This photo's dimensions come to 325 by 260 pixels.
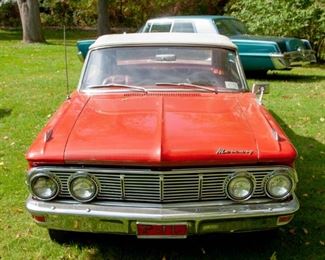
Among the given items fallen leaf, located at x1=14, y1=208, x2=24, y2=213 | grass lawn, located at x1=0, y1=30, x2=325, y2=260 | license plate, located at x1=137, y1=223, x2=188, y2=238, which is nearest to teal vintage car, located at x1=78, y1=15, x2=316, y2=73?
grass lawn, located at x1=0, y1=30, x2=325, y2=260

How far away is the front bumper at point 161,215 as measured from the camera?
3.29 metres

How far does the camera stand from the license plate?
3.31 m

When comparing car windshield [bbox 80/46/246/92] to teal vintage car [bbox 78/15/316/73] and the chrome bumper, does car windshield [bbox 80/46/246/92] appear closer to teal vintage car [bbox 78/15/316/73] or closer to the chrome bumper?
teal vintage car [bbox 78/15/316/73]

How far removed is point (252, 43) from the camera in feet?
36.8

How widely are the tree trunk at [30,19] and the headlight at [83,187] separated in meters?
16.7

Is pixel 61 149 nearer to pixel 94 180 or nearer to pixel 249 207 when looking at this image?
pixel 94 180

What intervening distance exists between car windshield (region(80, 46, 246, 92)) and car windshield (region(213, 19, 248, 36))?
711cm

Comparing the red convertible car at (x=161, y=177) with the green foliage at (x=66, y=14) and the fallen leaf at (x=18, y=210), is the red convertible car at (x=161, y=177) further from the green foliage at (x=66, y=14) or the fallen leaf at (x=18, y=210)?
the green foliage at (x=66, y=14)

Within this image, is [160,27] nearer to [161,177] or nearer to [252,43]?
[252,43]

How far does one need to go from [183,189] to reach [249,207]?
1.47 ft

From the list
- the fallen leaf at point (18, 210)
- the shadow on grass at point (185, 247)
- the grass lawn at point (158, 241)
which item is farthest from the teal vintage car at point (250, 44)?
the shadow on grass at point (185, 247)

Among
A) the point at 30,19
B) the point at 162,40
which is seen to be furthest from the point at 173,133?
the point at 30,19

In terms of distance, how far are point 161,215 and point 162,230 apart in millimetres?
130

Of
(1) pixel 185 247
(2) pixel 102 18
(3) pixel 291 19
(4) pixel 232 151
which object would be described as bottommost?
(2) pixel 102 18
